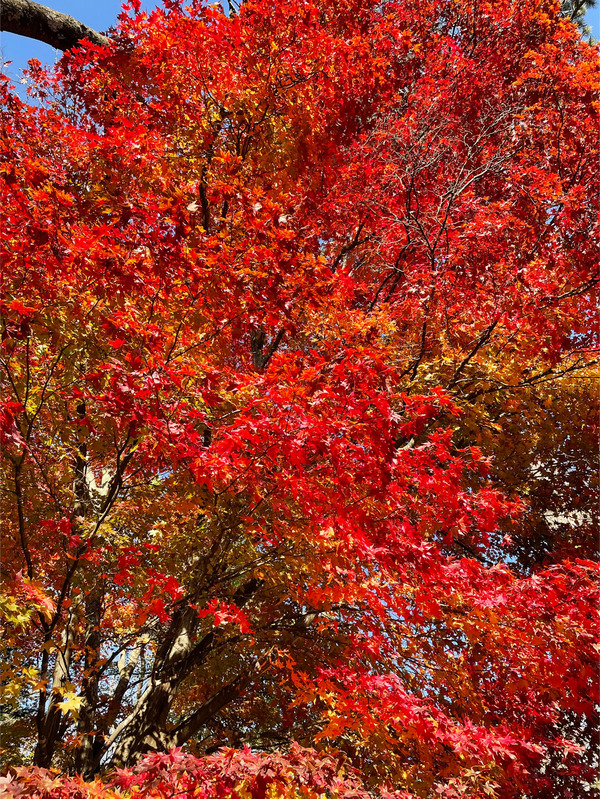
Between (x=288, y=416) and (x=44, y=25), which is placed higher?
(x=44, y=25)

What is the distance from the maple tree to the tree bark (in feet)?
1.03

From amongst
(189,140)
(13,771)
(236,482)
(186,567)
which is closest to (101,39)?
(189,140)

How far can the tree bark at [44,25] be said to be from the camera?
6.55 m

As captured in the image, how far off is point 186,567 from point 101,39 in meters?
8.12

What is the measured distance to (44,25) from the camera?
700 cm

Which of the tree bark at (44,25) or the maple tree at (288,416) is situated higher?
the tree bark at (44,25)

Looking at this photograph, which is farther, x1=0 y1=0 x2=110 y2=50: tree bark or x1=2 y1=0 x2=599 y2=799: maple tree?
x1=0 y1=0 x2=110 y2=50: tree bark

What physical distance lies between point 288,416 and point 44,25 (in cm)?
740

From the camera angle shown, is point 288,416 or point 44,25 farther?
point 44,25

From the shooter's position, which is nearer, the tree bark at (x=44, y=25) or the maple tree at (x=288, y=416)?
the maple tree at (x=288, y=416)

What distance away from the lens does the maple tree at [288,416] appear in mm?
3912

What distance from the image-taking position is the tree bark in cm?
655

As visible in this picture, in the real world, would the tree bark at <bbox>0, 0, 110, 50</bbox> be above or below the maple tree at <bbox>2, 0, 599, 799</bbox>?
above

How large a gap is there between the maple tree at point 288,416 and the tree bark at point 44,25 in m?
0.31
